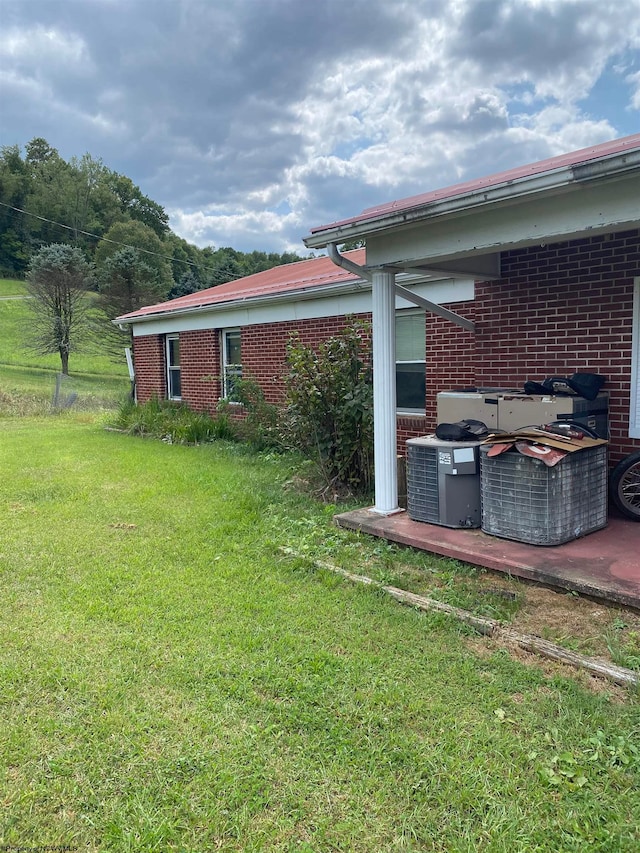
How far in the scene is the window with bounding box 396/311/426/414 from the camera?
7.89 metres

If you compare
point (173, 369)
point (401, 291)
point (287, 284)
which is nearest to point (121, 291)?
point (173, 369)

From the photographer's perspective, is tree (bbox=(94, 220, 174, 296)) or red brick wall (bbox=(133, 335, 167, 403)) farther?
tree (bbox=(94, 220, 174, 296))

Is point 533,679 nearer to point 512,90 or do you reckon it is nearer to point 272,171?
point 512,90

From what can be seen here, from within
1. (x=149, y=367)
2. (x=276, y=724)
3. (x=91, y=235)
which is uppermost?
(x=91, y=235)

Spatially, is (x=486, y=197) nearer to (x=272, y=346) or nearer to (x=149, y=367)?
(x=272, y=346)

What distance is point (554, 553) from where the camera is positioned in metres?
4.32

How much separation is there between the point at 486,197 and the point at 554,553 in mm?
2567

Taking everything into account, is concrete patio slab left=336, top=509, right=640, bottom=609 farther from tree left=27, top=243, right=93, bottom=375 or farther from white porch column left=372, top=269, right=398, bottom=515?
tree left=27, top=243, right=93, bottom=375

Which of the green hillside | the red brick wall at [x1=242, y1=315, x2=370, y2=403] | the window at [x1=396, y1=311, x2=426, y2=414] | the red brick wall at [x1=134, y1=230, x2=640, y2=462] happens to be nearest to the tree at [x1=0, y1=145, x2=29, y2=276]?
the green hillside

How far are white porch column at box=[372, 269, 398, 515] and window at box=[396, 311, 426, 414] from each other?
250 cm

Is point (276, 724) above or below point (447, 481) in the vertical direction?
below

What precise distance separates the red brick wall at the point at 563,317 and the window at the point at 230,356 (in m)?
5.87

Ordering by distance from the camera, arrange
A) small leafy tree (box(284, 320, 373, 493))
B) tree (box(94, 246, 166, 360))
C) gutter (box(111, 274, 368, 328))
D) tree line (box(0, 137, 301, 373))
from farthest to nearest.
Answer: tree (box(94, 246, 166, 360))
tree line (box(0, 137, 301, 373))
gutter (box(111, 274, 368, 328))
small leafy tree (box(284, 320, 373, 493))

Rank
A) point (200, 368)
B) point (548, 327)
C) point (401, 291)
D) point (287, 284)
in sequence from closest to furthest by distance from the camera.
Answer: point (401, 291)
point (548, 327)
point (287, 284)
point (200, 368)
